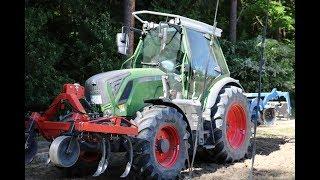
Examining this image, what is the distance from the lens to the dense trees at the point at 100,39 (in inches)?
495

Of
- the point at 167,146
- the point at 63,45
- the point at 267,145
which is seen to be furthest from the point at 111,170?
the point at 63,45

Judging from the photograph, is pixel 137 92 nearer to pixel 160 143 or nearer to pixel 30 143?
pixel 160 143

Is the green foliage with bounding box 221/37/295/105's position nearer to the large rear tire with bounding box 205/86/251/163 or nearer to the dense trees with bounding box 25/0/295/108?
the dense trees with bounding box 25/0/295/108

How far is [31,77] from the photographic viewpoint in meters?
12.3

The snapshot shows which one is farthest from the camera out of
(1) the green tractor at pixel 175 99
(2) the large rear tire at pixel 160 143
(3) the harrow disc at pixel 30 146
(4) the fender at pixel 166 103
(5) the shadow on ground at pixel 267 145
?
(5) the shadow on ground at pixel 267 145

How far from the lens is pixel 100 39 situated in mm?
14383

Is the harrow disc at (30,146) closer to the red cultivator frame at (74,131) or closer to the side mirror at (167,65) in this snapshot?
the red cultivator frame at (74,131)

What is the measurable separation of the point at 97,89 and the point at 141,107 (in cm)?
68

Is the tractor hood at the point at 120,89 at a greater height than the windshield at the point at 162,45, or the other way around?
the windshield at the point at 162,45

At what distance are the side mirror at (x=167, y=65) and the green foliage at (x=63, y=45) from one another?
19.9 feet

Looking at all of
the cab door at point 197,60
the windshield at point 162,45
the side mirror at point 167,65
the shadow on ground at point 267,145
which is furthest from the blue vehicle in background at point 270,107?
the side mirror at point 167,65

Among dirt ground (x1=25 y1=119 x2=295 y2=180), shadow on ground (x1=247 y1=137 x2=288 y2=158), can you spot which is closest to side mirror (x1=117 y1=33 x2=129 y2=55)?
dirt ground (x1=25 y1=119 x2=295 y2=180)
